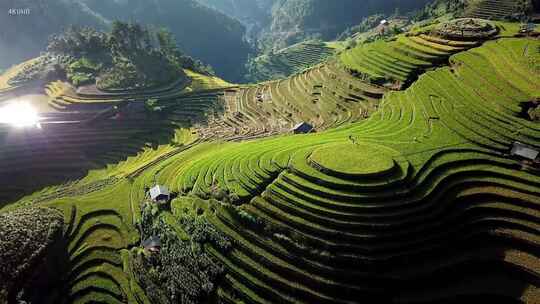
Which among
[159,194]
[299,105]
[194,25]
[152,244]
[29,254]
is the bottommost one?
[152,244]

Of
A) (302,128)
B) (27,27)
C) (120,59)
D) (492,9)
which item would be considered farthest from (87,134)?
(27,27)

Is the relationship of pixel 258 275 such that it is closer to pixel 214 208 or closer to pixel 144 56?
pixel 214 208

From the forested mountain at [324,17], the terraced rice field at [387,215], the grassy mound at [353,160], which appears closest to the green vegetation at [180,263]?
the terraced rice field at [387,215]

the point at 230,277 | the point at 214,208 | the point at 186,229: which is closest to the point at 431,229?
the point at 230,277

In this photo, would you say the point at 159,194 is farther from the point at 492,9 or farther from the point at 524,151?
the point at 492,9

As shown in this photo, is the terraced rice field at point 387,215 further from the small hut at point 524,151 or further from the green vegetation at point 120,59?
the green vegetation at point 120,59

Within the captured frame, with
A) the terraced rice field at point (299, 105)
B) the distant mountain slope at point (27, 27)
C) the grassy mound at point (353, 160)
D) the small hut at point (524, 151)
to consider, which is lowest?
the small hut at point (524, 151)

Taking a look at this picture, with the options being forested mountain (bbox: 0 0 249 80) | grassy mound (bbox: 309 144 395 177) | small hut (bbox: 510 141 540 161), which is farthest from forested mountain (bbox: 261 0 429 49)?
small hut (bbox: 510 141 540 161)
